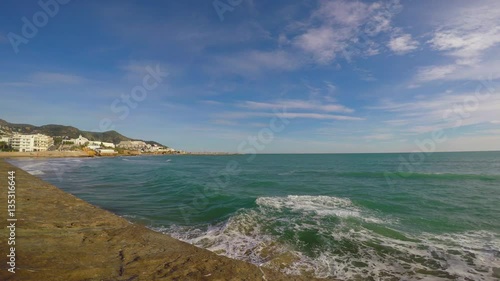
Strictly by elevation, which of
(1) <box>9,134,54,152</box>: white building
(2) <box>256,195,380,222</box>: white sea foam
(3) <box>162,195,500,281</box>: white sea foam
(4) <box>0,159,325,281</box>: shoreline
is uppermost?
(1) <box>9,134,54,152</box>: white building

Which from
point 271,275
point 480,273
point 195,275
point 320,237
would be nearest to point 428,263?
point 480,273

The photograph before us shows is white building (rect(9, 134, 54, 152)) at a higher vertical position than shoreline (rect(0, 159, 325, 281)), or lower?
higher

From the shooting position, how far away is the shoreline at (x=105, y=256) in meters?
3.48

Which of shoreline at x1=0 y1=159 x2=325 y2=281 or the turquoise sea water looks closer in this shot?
shoreline at x1=0 y1=159 x2=325 y2=281

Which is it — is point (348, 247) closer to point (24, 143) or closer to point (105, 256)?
point (105, 256)

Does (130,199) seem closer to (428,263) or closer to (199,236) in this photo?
(199,236)

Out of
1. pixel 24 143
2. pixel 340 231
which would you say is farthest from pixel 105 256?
pixel 24 143

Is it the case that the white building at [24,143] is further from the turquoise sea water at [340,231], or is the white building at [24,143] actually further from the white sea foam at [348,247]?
the white sea foam at [348,247]

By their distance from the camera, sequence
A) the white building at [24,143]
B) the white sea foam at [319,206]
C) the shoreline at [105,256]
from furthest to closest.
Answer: the white building at [24,143]
the white sea foam at [319,206]
the shoreline at [105,256]

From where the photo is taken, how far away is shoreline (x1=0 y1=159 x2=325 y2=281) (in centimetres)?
348

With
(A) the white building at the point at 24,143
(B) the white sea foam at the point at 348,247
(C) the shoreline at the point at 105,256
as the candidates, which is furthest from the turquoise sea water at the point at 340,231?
(A) the white building at the point at 24,143

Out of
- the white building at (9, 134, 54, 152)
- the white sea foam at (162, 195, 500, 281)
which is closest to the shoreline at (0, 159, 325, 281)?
the white sea foam at (162, 195, 500, 281)

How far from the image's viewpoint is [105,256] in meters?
4.14

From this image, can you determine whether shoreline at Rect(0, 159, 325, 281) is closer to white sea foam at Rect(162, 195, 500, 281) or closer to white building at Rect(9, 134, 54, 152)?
white sea foam at Rect(162, 195, 500, 281)
